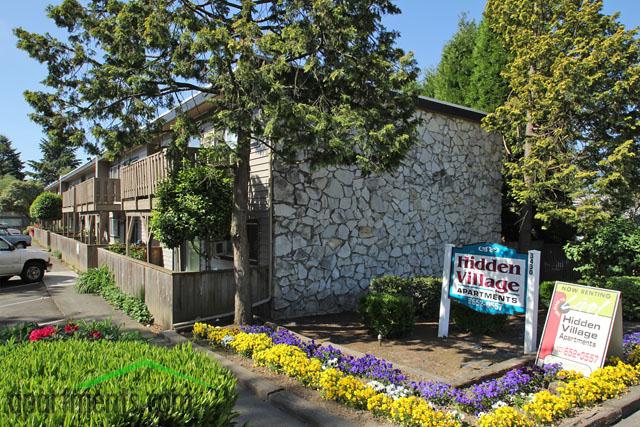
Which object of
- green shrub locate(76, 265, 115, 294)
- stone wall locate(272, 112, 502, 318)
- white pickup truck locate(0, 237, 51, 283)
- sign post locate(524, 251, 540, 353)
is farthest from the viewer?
white pickup truck locate(0, 237, 51, 283)

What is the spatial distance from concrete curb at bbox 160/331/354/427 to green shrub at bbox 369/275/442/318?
4246 mm

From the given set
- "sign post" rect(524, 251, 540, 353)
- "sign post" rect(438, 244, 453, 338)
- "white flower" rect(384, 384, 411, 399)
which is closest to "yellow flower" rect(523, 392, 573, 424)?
"white flower" rect(384, 384, 411, 399)

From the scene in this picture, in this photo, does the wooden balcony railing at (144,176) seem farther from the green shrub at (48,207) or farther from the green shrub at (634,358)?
the green shrub at (48,207)

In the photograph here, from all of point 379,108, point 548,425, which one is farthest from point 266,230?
point 548,425

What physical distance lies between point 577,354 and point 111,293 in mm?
10125

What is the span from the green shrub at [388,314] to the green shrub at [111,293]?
4371mm

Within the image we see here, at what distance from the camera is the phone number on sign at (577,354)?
576 cm

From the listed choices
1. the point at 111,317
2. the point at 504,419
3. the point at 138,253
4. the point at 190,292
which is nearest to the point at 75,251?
the point at 138,253

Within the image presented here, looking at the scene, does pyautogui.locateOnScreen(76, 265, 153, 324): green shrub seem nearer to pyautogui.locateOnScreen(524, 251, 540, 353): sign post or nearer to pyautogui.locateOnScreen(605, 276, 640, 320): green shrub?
pyautogui.locateOnScreen(524, 251, 540, 353): sign post

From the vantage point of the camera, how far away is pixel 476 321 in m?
8.33

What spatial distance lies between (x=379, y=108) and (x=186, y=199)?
166 inches

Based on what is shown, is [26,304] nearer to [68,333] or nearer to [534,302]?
[68,333]

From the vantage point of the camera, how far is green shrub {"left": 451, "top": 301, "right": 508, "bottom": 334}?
27.2 ft

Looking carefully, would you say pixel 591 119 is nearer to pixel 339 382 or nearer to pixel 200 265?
pixel 339 382
